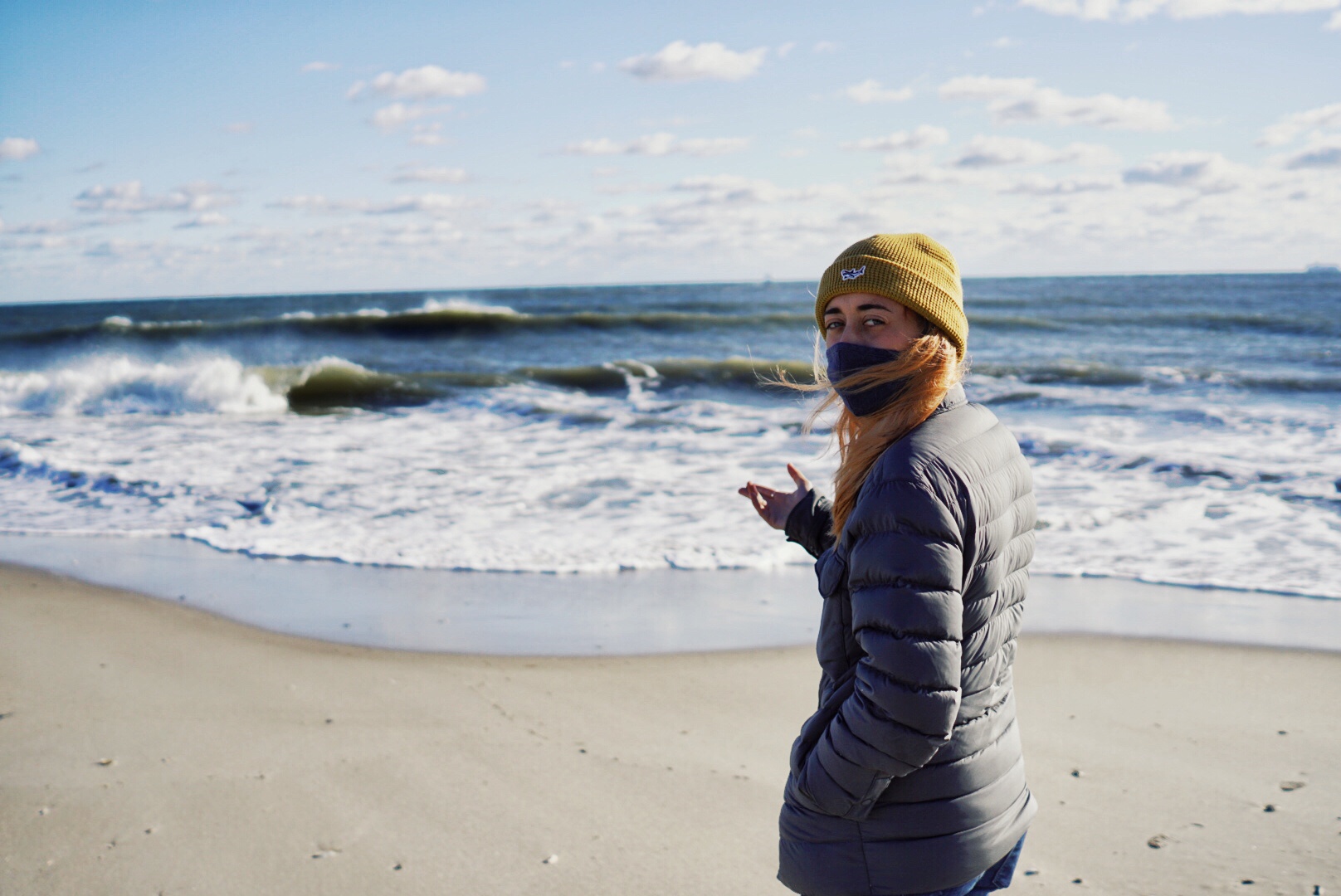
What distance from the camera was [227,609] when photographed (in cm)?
573

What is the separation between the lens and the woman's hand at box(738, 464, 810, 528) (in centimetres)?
234

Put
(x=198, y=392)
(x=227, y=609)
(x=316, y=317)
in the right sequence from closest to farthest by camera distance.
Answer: (x=227, y=609)
(x=198, y=392)
(x=316, y=317)

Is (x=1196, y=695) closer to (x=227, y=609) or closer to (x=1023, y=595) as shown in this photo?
(x=1023, y=595)

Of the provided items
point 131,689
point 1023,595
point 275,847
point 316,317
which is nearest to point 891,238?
point 1023,595

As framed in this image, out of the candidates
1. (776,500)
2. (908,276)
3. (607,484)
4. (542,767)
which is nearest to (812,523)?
(776,500)

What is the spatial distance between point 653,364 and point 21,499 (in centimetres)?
1505

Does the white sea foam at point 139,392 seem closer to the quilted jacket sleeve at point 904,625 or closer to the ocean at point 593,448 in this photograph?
the ocean at point 593,448

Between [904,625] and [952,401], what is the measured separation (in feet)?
1.53

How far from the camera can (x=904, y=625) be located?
1.45 meters

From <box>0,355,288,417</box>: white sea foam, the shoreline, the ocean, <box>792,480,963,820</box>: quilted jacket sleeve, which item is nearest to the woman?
<box>792,480,963,820</box>: quilted jacket sleeve

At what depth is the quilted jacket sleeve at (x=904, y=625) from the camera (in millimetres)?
1451

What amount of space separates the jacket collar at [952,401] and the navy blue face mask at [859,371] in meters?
0.08

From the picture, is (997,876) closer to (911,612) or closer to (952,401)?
(911,612)

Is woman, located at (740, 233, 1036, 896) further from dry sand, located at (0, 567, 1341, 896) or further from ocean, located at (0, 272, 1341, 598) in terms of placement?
dry sand, located at (0, 567, 1341, 896)
